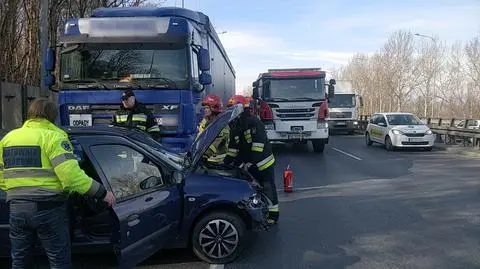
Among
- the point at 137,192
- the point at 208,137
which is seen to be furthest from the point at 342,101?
the point at 137,192

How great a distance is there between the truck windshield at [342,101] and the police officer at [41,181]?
96.6 ft

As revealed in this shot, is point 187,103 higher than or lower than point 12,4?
lower

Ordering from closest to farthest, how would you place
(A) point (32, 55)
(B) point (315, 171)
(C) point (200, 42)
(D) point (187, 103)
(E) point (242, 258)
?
(E) point (242, 258) < (D) point (187, 103) < (C) point (200, 42) < (B) point (315, 171) < (A) point (32, 55)

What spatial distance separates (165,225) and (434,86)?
47837 millimetres

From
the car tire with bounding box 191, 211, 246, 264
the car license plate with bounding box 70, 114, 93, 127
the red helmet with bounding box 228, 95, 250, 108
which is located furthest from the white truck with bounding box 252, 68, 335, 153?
the car tire with bounding box 191, 211, 246, 264

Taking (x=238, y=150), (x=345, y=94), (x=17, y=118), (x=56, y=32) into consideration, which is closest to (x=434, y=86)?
(x=345, y=94)

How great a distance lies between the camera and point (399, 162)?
16109 millimetres

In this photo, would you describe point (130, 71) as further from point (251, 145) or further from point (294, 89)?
point (294, 89)

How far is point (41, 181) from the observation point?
3895mm

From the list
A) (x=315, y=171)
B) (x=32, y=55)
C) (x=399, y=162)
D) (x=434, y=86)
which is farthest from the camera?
(x=434, y=86)

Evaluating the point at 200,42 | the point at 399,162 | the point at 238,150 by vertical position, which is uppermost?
the point at 200,42

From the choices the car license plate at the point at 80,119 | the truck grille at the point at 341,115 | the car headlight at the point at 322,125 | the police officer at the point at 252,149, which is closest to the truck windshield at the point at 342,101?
the truck grille at the point at 341,115

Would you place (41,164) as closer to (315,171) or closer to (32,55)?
(315,171)

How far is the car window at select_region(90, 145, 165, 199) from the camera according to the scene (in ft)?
16.5
